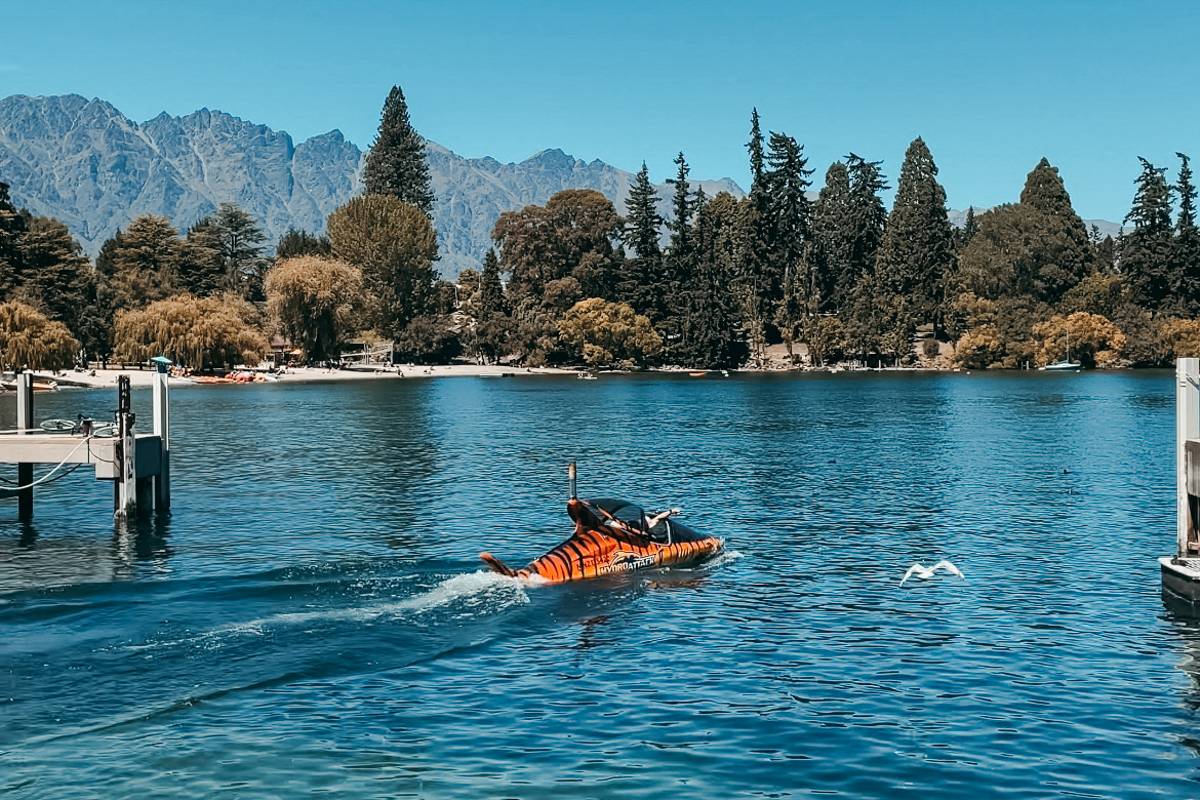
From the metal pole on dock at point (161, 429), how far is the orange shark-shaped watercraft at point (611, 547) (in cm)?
1551

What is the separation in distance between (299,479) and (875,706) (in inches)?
1593

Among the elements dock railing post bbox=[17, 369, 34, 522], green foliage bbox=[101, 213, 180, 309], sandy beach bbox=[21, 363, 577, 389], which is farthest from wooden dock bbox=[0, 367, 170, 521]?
green foliage bbox=[101, 213, 180, 309]

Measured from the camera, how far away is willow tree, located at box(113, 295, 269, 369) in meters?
146

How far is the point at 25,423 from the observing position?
43750 millimetres

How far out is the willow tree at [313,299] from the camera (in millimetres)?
162875

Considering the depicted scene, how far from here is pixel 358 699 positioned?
73.6 ft

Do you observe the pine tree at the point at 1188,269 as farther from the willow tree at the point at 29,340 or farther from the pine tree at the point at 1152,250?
the willow tree at the point at 29,340

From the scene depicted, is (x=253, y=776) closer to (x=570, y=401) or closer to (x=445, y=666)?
(x=445, y=666)

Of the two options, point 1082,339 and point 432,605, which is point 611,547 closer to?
point 432,605

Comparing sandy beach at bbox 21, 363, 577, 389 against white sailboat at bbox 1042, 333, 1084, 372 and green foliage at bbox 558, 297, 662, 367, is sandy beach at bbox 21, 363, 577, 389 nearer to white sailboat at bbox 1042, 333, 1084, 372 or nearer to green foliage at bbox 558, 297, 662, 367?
green foliage at bbox 558, 297, 662, 367

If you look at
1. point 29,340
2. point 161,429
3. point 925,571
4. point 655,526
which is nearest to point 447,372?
point 29,340

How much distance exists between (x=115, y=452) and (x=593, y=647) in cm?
2174

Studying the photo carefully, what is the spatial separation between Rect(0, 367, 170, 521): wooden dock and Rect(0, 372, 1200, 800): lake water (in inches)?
58.0

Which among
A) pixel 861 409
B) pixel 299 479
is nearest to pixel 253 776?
pixel 299 479
